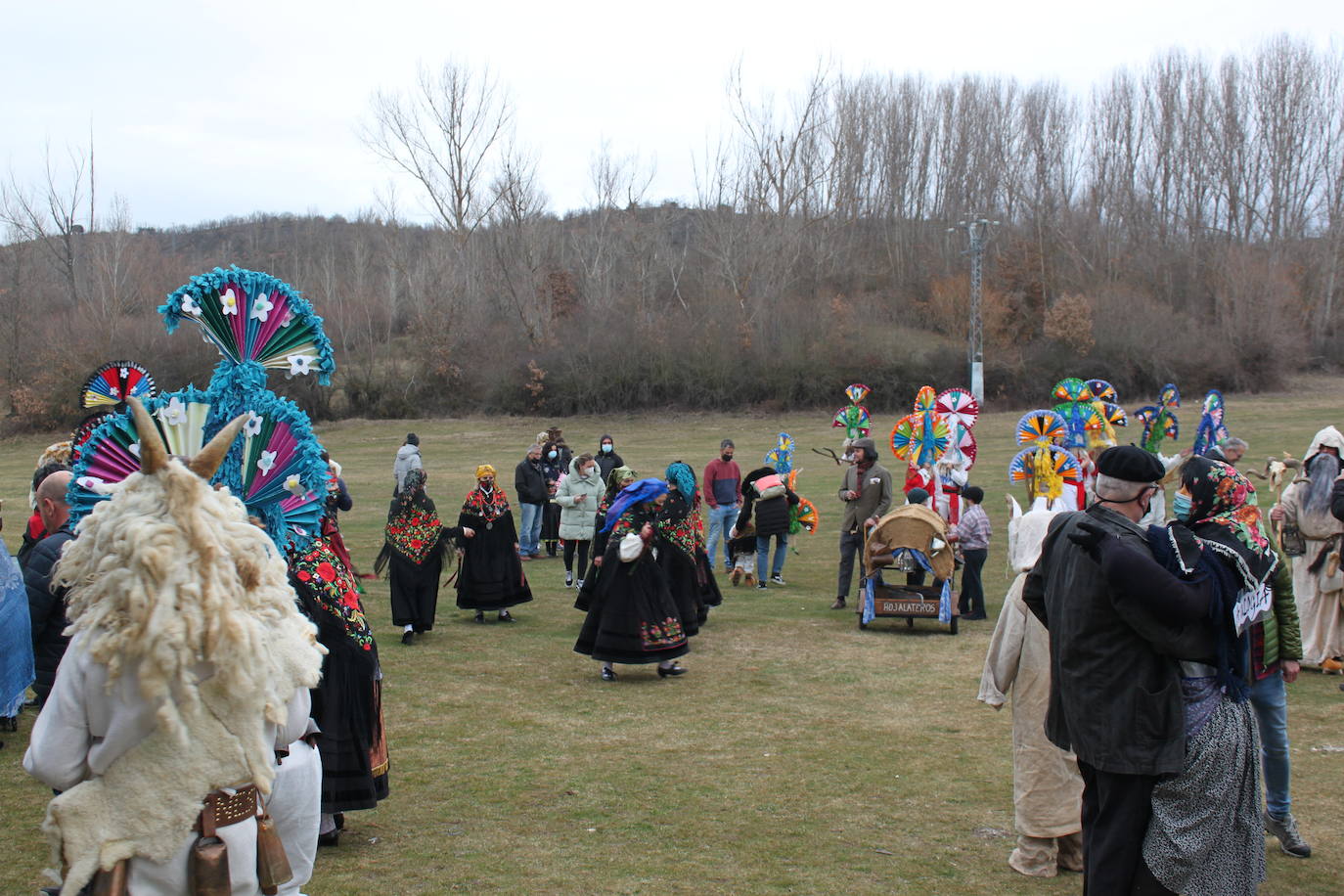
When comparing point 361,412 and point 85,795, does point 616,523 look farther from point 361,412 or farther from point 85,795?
point 361,412

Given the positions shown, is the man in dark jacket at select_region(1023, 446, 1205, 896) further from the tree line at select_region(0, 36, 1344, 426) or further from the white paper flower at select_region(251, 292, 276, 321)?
the tree line at select_region(0, 36, 1344, 426)

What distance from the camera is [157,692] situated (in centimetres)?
296

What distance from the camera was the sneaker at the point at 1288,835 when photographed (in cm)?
536

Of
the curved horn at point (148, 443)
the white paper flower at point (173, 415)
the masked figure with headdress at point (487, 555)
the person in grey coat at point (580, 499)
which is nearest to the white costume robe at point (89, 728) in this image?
the curved horn at point (148, 443)

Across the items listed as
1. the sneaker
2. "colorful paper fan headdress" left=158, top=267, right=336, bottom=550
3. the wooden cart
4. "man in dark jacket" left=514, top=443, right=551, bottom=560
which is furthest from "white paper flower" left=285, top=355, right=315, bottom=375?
"man in dark jacket" left=514, top=443, right=551, bottom=560

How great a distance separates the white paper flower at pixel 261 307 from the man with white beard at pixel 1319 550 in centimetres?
743

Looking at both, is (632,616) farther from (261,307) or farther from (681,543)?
(261,307)

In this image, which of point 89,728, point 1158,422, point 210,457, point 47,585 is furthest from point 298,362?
point 1158,422

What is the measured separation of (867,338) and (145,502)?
45.4m

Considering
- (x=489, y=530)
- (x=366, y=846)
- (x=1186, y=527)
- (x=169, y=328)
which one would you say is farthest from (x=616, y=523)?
(x=1186, y=527)

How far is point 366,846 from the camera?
18.6ft

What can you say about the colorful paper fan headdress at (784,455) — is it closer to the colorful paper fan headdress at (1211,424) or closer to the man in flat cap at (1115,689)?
the colorful paper fan headdress at (1211,424)

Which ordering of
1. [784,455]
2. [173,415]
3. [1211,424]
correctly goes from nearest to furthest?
[173,415], [784,455], [1211,424]

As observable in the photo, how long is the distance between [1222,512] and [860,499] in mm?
8350
